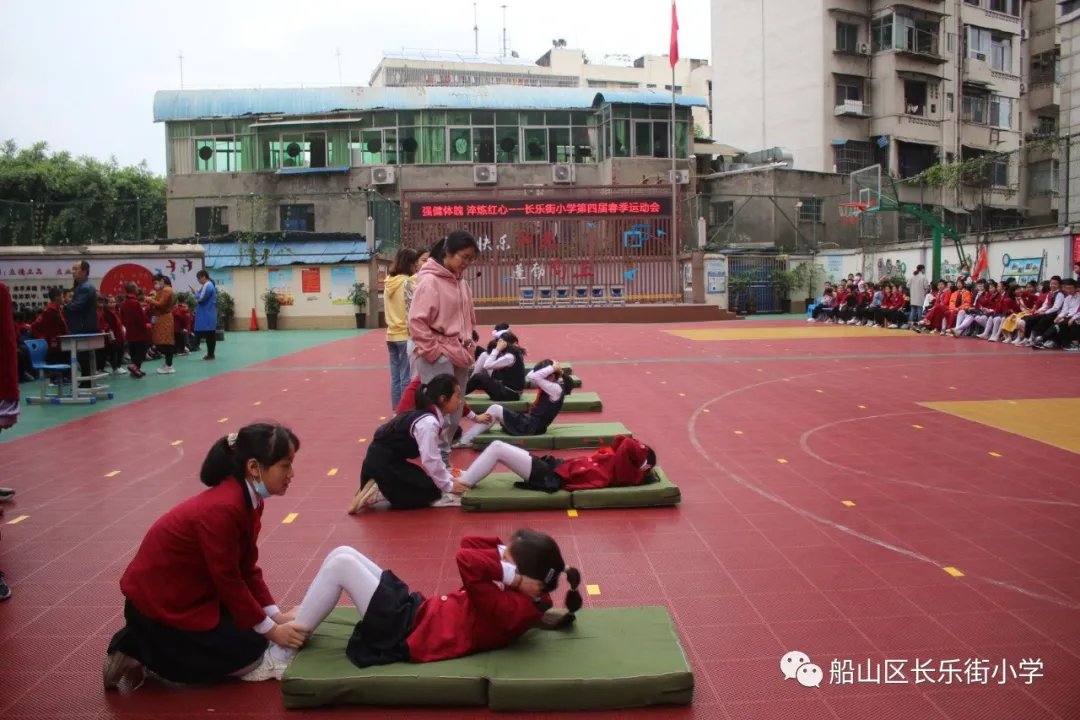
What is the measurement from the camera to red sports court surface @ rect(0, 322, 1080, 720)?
336 centimetres

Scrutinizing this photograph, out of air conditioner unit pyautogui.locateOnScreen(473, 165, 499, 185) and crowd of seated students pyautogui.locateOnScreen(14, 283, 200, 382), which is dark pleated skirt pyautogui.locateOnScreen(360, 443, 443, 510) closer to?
crowd of seated students pyautogui.locateOnScreen(14, 283, 200, 382)

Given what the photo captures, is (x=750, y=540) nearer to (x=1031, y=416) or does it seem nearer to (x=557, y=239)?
(x=1031, y=416)

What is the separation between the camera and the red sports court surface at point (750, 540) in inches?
132

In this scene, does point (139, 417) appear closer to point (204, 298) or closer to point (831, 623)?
point (204, 298)

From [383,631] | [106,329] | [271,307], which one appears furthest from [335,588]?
[271,307]

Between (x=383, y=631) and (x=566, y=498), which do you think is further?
(x=566, y=498)

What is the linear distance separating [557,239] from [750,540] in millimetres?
23692

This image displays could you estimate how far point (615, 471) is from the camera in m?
6.02

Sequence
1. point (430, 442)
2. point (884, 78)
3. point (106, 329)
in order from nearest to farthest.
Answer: point (430, 442), point (106, 329), point (884, 78)

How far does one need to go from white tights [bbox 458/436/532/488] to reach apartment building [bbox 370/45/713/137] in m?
47.0

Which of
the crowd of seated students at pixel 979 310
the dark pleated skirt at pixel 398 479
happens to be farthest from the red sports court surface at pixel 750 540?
the crowd of seated students at pixel 979 310

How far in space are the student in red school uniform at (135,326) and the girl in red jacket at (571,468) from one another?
370 inches

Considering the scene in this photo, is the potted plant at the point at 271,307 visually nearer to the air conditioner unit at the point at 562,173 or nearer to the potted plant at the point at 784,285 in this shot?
the air conditioner unit at the point at 562,173

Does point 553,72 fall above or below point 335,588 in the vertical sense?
above
